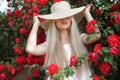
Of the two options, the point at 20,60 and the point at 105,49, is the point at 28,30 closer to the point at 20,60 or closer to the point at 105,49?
the point at 20,60

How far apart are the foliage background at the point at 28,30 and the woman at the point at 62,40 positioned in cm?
18

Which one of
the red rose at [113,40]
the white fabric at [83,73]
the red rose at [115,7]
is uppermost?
the red rose at [115,7]

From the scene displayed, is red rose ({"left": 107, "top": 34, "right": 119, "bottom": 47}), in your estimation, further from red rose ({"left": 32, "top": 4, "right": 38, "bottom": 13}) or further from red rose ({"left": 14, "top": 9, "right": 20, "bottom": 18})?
→ red rose ({"left": 14, "top": 9, "right": 20, "bottom": 18})

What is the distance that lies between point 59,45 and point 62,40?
6cm

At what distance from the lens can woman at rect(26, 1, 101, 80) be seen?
153 inches

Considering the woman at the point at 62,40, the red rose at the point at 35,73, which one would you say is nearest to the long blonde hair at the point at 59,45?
the woman at the point at 62,40

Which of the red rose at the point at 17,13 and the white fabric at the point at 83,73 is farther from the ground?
the red rose at the point at 17,13

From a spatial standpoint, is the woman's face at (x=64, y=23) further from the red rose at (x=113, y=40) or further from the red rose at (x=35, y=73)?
the red rose at (x=35, y=73)

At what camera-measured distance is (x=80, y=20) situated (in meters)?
4.06

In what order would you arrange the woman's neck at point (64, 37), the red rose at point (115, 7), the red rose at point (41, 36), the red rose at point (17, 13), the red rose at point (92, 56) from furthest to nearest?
the red rose at point (17, 13) < the red rose at point (41, 36) < the red rose at point (115, 7) < the woman's neck at point (64, 37) < the red rose at point (92, 56)

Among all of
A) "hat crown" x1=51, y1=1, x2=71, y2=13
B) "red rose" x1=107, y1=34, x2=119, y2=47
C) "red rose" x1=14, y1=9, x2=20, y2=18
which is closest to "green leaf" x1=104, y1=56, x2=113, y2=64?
"red rose" x1=107, y1=34, x2=119, y2=47

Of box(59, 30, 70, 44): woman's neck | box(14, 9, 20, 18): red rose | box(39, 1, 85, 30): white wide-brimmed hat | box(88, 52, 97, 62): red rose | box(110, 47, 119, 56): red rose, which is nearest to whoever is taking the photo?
box(110, 47, 119, 56): red rose

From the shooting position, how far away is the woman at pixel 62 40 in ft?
12.7

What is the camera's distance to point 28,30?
4.65 metres
